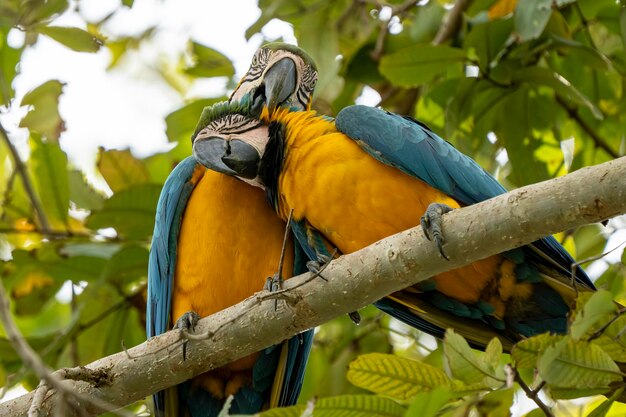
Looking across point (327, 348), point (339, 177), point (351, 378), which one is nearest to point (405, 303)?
point (339, 177)

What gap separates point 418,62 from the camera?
3484 mm

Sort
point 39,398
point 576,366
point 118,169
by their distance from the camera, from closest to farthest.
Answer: point 576,366, point 39,398, point 118,169

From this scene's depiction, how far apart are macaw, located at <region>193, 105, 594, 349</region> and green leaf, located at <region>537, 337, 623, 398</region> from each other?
2.62 feet

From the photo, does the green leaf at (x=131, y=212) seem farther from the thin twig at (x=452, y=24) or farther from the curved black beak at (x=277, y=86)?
the thin twig at (x=452, y=24)

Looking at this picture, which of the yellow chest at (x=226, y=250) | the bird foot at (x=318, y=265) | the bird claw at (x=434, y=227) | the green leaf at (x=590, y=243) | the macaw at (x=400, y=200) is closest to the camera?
the bird claw at (x=434, y=227)

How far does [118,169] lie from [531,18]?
1765 mm

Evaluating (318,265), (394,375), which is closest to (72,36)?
(318,265)

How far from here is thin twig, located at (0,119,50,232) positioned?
2900 mm

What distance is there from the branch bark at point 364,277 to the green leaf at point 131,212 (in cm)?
98

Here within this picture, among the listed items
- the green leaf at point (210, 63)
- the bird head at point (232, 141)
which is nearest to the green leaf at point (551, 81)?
the bird head at point (232, 141)

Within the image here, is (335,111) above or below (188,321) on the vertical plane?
above

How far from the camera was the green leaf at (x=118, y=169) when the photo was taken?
12.4 ft

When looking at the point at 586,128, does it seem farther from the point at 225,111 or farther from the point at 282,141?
the point at 225,111

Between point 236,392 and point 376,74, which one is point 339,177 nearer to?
point 236,392
